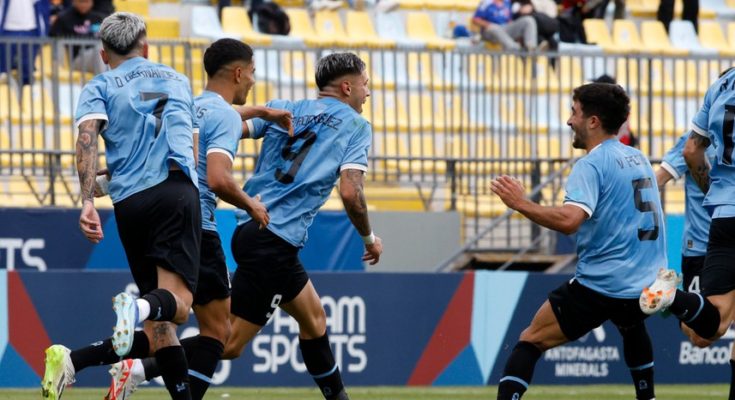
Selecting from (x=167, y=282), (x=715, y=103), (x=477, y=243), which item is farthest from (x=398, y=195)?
(x=167, y=282)

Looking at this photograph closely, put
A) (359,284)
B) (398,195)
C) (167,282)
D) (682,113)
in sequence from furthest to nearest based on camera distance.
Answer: (682,113), (398,195), (359,284), (167,282)

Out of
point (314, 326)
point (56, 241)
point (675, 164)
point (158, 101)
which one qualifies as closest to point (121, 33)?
point (158, 101)

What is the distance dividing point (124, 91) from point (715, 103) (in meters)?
3.57

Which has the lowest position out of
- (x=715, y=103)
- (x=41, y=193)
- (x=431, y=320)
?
(x=431, y=320)

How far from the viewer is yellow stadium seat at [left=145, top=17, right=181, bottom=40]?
18234mm

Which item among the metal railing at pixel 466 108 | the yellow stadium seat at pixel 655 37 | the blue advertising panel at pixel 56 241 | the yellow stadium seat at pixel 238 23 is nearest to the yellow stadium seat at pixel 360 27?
the yellow stadium seat at pixel 238 23

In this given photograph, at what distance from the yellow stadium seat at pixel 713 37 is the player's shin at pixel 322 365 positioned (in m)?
13.4

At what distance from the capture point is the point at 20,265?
531 inches

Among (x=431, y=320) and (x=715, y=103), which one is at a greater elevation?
(x=715, y=103)

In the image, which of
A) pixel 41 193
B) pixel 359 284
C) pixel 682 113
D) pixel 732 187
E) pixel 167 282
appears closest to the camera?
pixel 167 282

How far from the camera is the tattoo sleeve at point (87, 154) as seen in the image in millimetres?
7637

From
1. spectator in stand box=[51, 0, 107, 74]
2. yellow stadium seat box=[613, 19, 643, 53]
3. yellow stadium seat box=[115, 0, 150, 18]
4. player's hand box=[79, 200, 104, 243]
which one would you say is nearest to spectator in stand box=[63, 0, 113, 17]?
spectator in stand box=[51, 0, 107, 74]

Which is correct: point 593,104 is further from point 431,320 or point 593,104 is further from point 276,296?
point 431,320

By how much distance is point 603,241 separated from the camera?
27.0 ft
